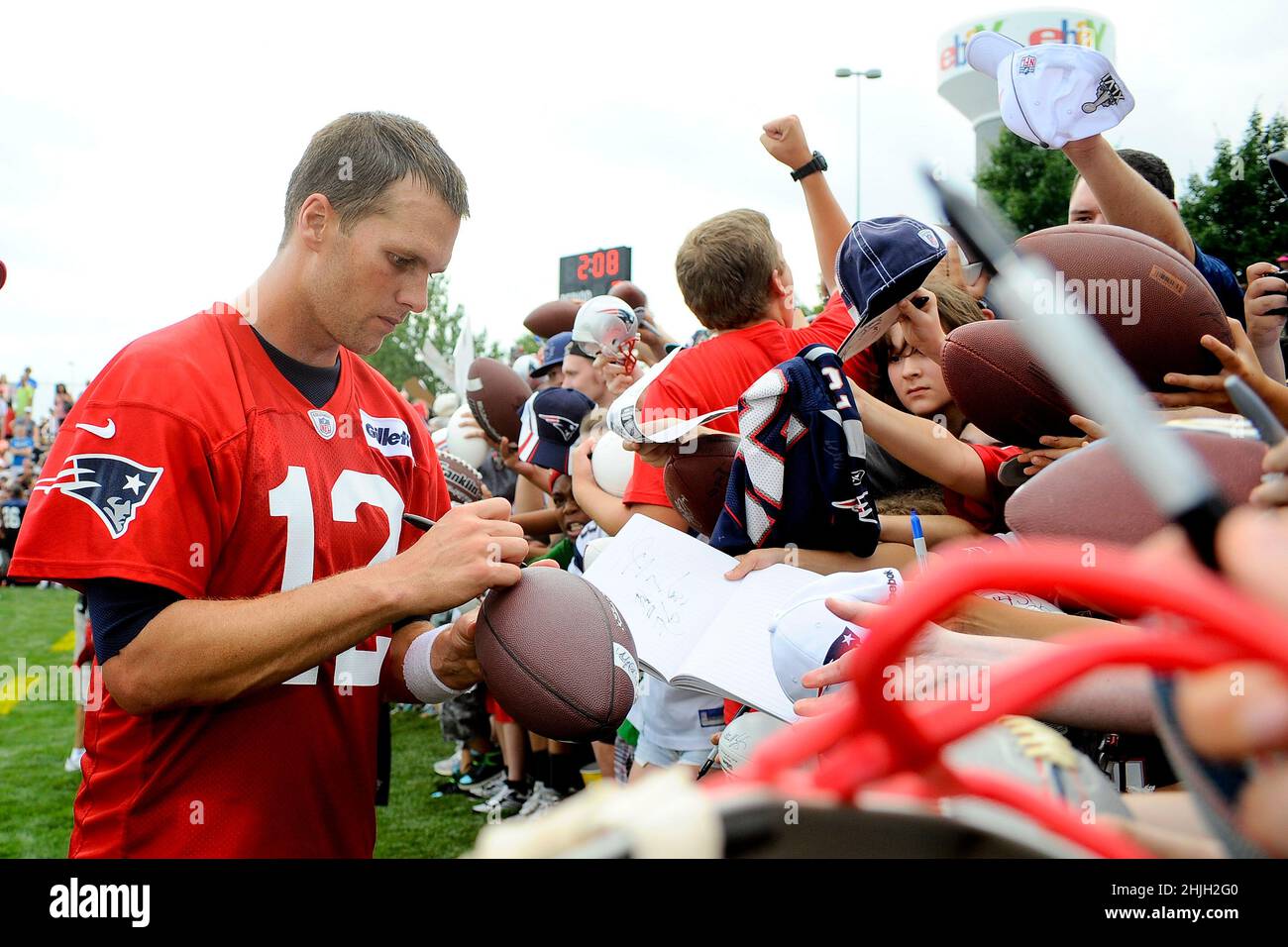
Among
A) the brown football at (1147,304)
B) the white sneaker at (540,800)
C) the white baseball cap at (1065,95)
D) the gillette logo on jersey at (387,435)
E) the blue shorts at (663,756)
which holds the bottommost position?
the white sneaker at (540,800)

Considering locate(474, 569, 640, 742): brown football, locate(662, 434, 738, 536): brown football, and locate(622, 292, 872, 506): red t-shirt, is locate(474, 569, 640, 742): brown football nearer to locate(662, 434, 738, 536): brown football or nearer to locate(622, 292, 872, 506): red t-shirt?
locate(662, 434, 738, 536): brown football

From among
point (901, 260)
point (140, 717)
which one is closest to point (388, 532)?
point (140, 717)

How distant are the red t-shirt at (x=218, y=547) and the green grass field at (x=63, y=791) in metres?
2.53

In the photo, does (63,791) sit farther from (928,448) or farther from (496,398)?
(928,448)

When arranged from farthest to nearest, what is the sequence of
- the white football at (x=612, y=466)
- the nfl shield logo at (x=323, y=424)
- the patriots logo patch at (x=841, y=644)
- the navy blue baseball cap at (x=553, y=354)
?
the navy blue baseball cap at (x=553, y=354) → the white football at (x=612, y=466) → the nfl shield logo at (x=323, y=424) → the patriots logo patch at (x=841, y=644)

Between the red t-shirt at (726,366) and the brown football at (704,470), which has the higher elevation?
the red t-shirt at (726,366)

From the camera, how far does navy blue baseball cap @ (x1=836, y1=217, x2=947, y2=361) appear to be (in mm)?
1985

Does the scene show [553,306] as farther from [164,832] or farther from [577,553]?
[164,832]

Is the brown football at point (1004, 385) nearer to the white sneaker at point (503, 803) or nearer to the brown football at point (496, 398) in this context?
the brown football at point (496, 398)

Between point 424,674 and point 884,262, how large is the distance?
1316 mm

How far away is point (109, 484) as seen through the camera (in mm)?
1644

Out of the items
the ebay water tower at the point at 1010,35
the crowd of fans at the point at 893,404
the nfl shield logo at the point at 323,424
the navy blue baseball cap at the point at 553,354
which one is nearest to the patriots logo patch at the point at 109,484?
the nfl shield logo at the point at 323,424

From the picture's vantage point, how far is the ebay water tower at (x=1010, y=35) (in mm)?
21234

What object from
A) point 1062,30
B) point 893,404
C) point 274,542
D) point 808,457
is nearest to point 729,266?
point 893,404
